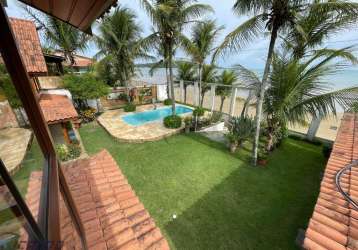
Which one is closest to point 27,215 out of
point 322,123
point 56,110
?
point 56,110

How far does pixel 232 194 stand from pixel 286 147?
4908mm

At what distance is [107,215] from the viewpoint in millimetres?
2463

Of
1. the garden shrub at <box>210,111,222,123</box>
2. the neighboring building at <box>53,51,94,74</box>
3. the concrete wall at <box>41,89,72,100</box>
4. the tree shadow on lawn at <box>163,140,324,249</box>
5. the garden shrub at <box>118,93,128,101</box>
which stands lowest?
the tree shadow on lawn at <box>163,140,324,249</box>

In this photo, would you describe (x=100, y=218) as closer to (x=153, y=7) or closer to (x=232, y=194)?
(x=232, y=194)

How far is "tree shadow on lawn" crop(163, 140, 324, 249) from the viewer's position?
12.6 ft

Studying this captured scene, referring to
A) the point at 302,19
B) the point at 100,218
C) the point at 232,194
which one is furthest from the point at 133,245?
the point at 302,19

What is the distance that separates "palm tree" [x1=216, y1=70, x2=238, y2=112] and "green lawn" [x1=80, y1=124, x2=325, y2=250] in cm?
453

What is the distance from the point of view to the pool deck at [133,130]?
28.4 feet

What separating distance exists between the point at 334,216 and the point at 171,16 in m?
8.45

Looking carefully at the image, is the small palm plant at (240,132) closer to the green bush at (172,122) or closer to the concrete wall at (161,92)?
the green bush at (172,122)

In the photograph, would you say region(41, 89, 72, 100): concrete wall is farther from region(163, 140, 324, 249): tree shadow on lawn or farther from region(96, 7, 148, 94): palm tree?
region(163, 140, 324, 249): tree shadow on lawn

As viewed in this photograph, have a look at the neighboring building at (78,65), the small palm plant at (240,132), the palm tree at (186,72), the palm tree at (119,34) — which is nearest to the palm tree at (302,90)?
the small palm plant at (240,132)

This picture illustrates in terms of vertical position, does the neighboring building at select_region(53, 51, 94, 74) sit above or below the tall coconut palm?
below

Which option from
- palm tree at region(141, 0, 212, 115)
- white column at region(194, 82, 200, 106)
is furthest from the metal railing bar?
white column at region(194, 82, 200, 106)
